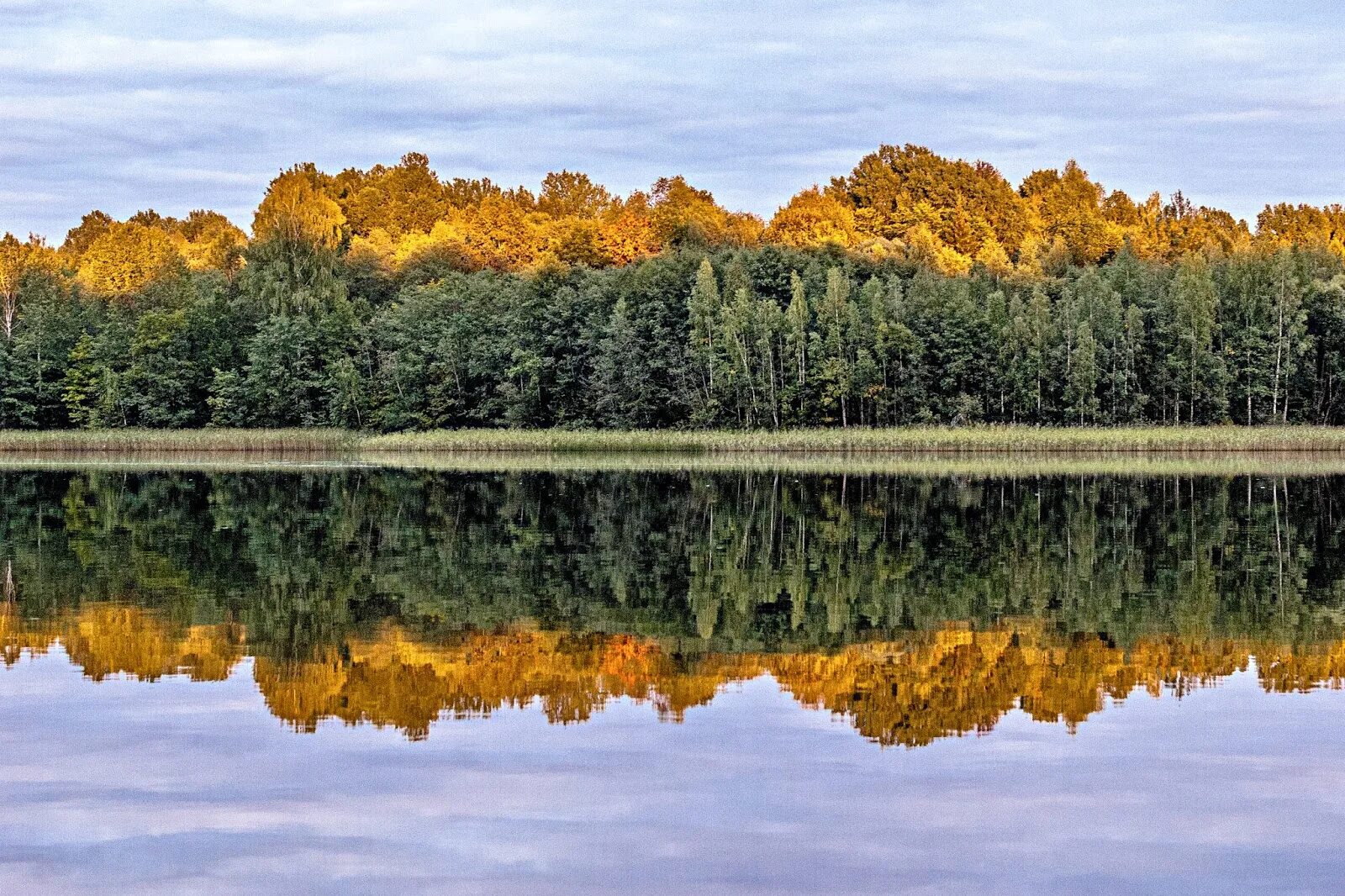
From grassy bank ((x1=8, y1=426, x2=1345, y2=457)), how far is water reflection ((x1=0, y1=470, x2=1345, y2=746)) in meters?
35.7

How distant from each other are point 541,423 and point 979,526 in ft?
190

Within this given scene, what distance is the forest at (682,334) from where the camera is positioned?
7950cm

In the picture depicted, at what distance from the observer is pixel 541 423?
8556 centimetres

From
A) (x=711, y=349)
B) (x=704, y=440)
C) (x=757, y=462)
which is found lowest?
(x=757, y=462)

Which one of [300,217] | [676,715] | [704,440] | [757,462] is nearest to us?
[676,715]

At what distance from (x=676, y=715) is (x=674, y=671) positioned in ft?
6.44

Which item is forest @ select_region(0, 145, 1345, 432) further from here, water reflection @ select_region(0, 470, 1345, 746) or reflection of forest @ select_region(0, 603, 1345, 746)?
reflection of forest @ select_region(0, 603, 1345, 746)

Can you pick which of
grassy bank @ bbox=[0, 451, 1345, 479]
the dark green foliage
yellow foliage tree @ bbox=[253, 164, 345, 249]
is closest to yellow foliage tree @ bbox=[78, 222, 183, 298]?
yellow foliage tree @ bbox=[253, 164, 345, 249]

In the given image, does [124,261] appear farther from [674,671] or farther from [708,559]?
[674,671]

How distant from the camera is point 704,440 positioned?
2977 inches

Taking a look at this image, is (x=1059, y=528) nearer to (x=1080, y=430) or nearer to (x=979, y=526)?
(x=979, y=526)

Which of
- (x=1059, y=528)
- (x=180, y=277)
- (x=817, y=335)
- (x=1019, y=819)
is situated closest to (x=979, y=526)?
(x=1059, y=528)

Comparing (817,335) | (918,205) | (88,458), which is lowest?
(88,458)

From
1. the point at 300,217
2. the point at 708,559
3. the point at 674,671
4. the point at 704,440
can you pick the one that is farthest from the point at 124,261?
the point at 674,671
